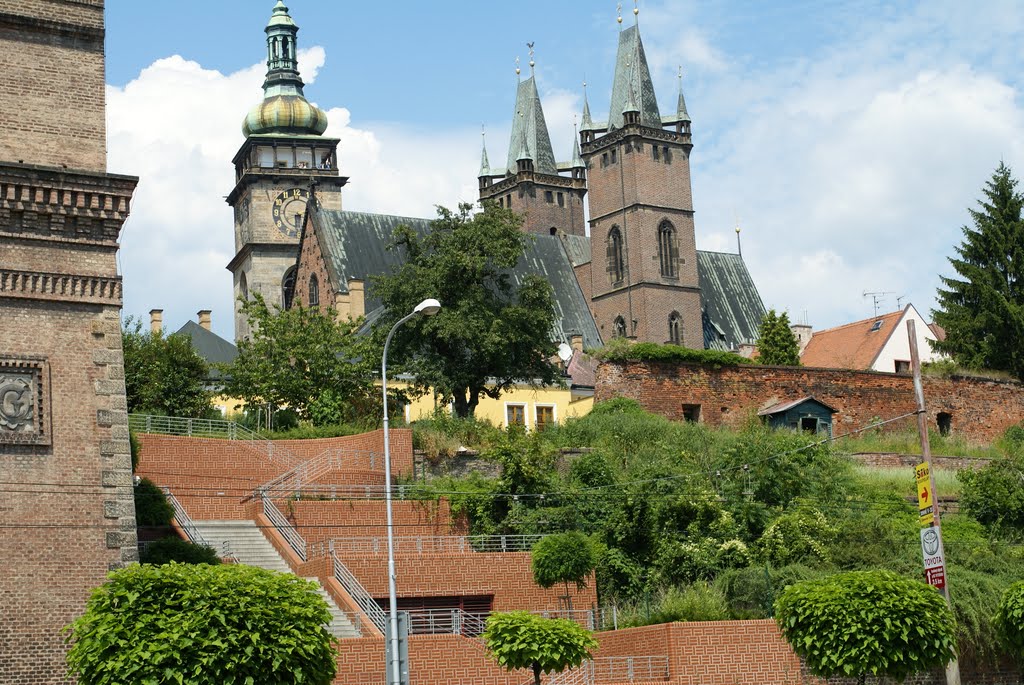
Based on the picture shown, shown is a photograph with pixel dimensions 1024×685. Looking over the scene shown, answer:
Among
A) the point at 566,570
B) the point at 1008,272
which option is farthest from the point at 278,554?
the point at 1008,272

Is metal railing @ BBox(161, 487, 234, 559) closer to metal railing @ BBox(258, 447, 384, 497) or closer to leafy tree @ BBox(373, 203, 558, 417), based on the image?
metal railing @ BBox(258, 447, 384, 497)

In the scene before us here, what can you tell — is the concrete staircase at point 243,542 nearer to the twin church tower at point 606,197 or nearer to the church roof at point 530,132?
the twin church tower at point 606,197

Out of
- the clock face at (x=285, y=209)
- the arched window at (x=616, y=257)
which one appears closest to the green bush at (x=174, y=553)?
the arched window at (x=616, y=257)

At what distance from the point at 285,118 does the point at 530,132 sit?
1888cm

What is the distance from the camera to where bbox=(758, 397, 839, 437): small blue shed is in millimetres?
55938

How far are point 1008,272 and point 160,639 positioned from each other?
159 feet

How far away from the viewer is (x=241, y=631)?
70.8 ft

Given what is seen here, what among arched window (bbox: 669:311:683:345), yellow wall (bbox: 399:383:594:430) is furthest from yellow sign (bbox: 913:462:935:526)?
arched window (bbox: 669:311:683:345)

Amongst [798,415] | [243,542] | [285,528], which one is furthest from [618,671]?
[798,415]

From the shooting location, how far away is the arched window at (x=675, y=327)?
8769 centimetres

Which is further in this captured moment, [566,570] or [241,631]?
[566,570]

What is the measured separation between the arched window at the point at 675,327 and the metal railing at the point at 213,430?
4333cm

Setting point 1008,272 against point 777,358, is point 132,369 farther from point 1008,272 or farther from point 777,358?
point 1008,272

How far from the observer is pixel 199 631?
21344 millimetres
